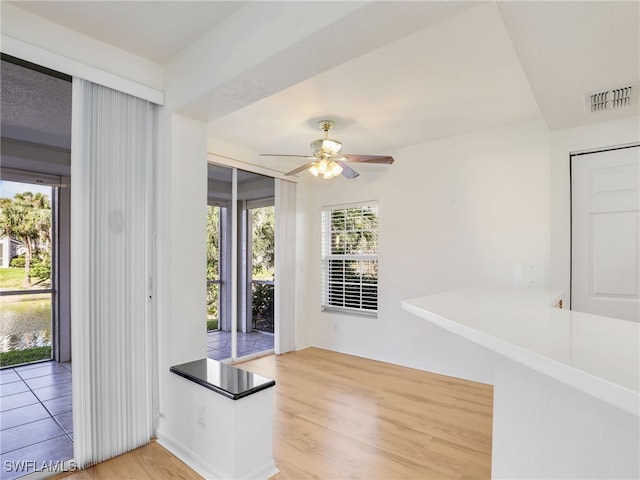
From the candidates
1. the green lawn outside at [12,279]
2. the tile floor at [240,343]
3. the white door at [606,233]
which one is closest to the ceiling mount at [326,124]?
the white door at [606,233]

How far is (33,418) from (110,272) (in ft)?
5.27

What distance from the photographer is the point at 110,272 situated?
221cm

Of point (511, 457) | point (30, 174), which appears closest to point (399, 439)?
point (511, 457)

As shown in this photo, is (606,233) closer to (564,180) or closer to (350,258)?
(564,180)

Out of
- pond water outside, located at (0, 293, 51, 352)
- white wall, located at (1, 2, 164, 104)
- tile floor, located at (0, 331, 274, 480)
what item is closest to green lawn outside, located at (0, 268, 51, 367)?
pond water outside, located at (0, 293, 51, 352)

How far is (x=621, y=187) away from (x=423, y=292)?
6.68ft

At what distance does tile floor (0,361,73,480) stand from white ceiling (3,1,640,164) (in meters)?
2.41

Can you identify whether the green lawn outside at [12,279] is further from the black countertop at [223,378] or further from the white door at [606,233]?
the white door at [606,233]

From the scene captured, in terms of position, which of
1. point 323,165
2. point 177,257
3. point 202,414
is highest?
point 323,165

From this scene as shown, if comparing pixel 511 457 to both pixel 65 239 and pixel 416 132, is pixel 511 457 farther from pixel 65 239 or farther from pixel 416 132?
pixel 65 239

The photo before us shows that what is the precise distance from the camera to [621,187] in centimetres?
261

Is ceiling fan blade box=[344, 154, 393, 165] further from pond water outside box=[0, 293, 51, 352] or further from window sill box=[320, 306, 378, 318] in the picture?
pond water outside box=[0, 293, 51, 352]

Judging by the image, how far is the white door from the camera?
257cm

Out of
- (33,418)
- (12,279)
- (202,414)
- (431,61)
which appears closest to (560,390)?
(202,414)
